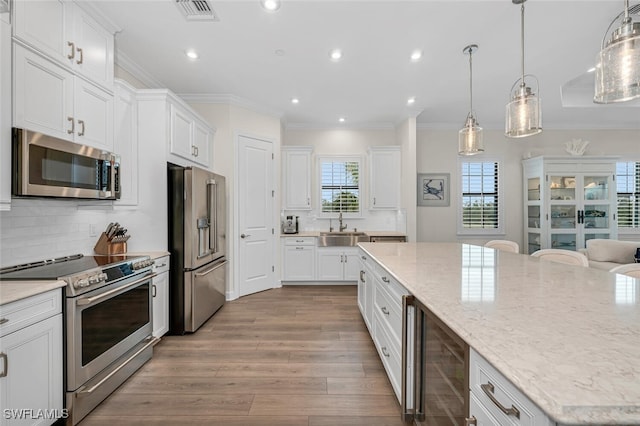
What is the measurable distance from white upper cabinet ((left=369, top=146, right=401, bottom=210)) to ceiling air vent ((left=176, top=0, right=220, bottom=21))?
3406 millimetres

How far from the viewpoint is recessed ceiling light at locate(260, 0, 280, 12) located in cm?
226

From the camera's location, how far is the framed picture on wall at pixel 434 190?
18.4 ft

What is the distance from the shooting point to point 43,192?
177 cm

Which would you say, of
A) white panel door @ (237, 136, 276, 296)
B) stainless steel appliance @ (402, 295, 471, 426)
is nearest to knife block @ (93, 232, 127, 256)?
white panel door @ (237, 136, 276, 296)

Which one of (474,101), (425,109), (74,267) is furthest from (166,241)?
→ (474,101)

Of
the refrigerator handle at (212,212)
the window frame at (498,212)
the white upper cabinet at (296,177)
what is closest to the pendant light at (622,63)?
the refrigerator handle at (212,212)

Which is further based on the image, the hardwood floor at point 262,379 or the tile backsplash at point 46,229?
the tile backsplash at point 46,229

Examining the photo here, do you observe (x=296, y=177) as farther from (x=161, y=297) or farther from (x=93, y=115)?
(x=93, y=115)

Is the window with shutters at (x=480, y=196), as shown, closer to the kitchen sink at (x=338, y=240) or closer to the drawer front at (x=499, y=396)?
the kitchen sink at (x=338, y=240)

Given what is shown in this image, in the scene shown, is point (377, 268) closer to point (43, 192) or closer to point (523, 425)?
point (523, 425)

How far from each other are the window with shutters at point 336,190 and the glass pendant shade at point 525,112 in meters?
3.45

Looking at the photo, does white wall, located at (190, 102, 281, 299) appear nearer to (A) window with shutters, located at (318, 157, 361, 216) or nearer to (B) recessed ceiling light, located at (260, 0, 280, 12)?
(A) window with shutters, located at (318, 157, 361, 216)

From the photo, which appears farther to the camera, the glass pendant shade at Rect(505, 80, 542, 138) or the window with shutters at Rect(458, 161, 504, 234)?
the window with shutters at Rect(458, 161, 504, 234)

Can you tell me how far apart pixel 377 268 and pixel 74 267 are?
2.21m
